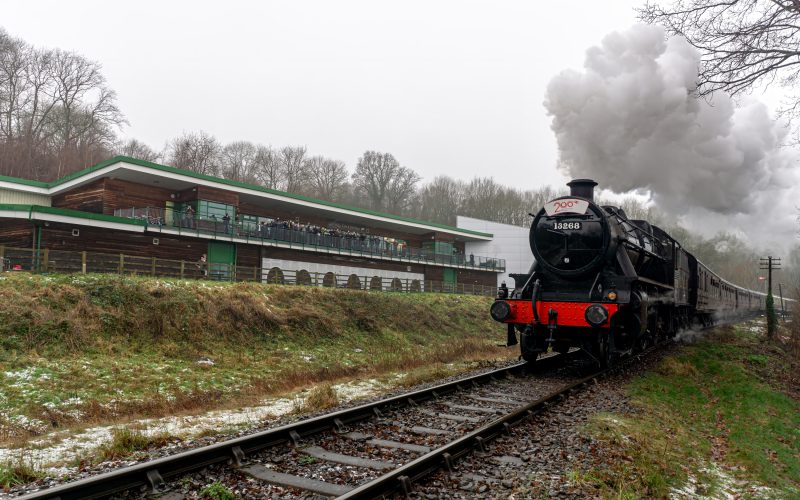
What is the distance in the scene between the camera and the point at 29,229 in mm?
23281

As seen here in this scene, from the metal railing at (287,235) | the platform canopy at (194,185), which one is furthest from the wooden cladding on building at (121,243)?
the platform canopy at (194,185)

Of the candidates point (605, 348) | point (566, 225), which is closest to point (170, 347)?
point (566, 225)

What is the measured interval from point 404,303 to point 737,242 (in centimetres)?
1692

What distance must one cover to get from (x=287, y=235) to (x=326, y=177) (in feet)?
122

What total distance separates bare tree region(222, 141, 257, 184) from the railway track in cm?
5772

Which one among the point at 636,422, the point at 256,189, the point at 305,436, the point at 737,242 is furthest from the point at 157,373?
the point at 737,242

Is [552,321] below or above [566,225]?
below

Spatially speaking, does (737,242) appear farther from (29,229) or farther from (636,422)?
(29,229)

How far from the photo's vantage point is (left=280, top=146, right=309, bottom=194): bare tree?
64.3 metres

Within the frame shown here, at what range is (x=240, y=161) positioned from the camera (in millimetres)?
64188

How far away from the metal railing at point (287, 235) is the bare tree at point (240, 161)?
1169 inches

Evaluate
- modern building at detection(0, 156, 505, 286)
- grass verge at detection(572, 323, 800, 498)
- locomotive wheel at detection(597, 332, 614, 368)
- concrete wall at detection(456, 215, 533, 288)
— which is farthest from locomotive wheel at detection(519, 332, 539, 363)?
concrete wall at detection(456, 215, 533, 288)

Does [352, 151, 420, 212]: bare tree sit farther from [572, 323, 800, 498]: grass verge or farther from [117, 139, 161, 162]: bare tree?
[572, 323, 800, 498]: grass verge

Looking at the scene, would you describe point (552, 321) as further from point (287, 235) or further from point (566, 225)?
point (287, 235)
